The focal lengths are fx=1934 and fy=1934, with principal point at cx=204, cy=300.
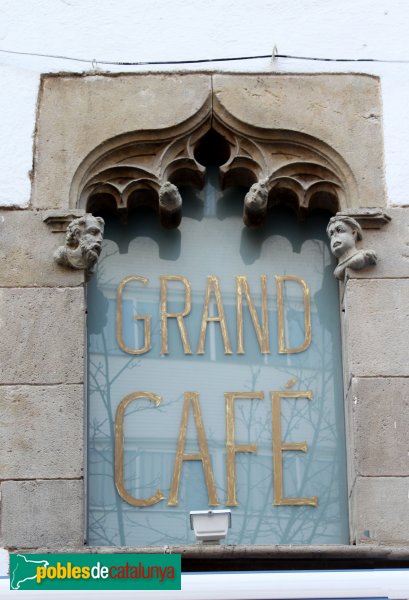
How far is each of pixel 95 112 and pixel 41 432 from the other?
1.87 m

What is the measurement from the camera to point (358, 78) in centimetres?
1056

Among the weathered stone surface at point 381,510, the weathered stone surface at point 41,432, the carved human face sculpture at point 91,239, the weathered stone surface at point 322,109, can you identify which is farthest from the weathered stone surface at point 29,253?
the weathered stone surface at point 381,510

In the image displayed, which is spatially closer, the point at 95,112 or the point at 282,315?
the point at 282,315

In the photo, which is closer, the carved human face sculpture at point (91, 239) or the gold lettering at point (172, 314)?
the carved human face sculpture at point (91, 239)

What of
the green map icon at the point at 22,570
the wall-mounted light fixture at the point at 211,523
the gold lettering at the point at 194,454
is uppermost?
the gold lettering at the point at 194,454

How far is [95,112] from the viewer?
10.4 m

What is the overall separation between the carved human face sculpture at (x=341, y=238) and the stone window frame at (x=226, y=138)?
0.33ft

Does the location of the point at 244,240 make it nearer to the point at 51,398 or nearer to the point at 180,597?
the point at 51,398

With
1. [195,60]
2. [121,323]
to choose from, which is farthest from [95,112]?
[121,323]

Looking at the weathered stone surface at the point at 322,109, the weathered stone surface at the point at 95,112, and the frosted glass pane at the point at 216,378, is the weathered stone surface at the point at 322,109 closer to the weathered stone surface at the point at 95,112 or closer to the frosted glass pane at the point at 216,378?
the weathered stone surface at the point at 95,112

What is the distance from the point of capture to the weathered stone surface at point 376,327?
9820mm

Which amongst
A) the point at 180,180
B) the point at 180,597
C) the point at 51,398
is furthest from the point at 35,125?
the point at 180,597

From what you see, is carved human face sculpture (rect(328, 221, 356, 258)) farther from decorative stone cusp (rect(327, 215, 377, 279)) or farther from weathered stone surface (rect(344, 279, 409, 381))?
weathered stone surface (rect(344, 279, 409, 381))

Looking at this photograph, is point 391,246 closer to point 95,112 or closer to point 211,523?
point 95,112
